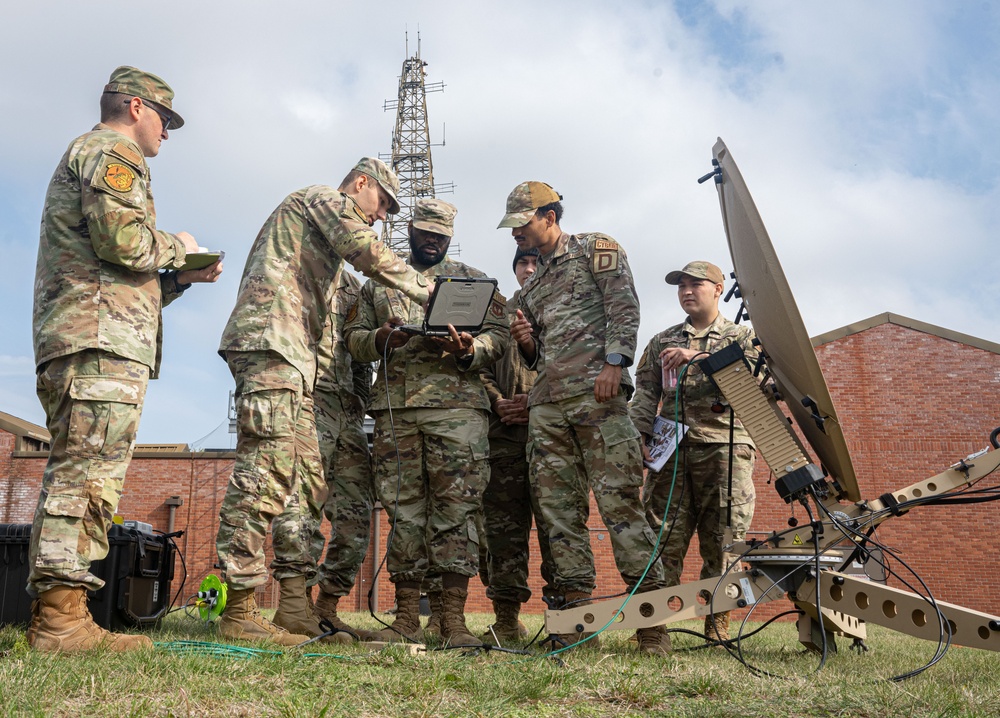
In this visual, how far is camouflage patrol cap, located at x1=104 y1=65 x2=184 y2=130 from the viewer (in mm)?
3648

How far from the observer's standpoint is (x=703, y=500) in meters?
5.98

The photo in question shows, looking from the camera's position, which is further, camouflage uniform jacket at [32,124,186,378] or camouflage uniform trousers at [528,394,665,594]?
camouflage uniform trousers at [528,394,665,594]

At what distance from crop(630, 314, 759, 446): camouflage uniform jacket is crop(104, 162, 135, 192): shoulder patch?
12.2 ft

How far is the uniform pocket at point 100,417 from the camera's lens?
3162 mm

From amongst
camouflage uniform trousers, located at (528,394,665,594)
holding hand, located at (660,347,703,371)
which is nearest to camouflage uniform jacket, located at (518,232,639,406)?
camouflage uniform trousers, located at (528,394,665,594)

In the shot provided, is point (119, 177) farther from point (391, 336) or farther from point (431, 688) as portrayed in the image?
point (431, 688)

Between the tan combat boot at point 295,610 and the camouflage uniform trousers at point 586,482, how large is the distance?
1327mm

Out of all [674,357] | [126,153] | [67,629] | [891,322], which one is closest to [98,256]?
[126,153]

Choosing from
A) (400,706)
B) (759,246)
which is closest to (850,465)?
(759,246)

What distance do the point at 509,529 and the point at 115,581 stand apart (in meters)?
2.37

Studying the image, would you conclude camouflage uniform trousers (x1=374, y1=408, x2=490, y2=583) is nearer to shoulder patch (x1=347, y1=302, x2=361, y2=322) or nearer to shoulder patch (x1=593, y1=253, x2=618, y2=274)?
shoulder patch (x1=347, y1=302, x2=361, y2=322)

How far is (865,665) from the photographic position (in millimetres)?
3666

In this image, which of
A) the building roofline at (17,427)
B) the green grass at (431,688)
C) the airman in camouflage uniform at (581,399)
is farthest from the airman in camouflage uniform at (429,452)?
the building roofline at (17,427)

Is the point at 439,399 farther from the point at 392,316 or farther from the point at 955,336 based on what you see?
the point at 955,336
